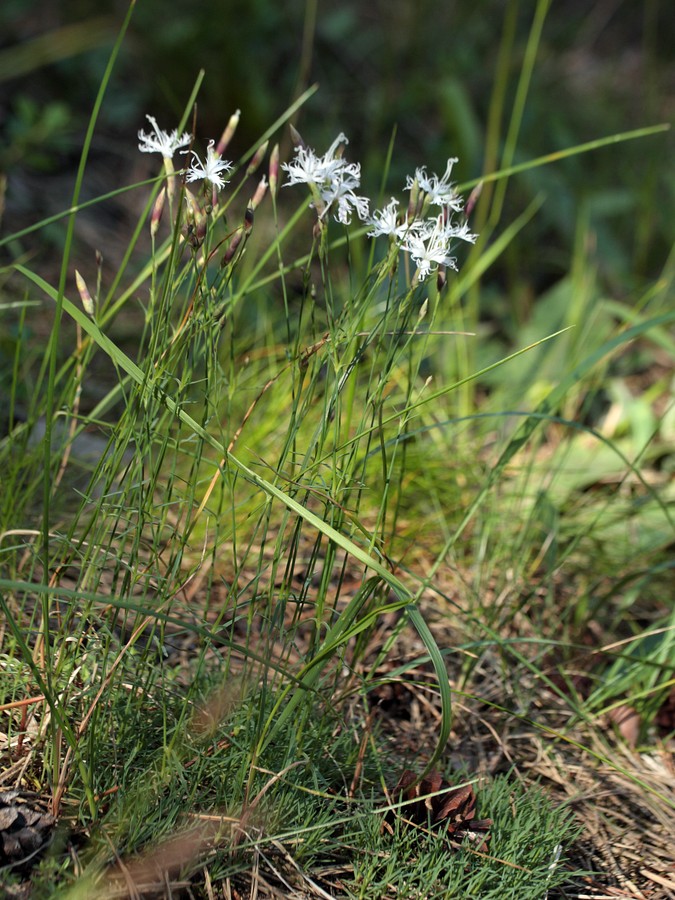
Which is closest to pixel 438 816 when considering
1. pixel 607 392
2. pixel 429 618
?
pixel 429 618

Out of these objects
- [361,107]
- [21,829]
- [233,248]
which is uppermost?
[361,107]

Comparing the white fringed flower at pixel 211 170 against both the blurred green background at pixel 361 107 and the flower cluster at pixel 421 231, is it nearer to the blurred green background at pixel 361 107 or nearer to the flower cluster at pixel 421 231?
the flower cluster at pixel 421 231

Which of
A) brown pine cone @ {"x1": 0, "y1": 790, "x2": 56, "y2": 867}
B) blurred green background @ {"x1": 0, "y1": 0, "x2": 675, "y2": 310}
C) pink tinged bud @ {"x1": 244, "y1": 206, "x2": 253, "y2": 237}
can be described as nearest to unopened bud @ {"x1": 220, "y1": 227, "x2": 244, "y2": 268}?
pink tinged bud @ {"x1": 244, "y1": 206, "x2": 253, "y2": 237}

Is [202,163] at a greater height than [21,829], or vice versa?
[202,163]

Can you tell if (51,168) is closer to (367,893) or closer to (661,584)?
Result: (661,584)

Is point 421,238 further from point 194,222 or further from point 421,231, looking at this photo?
point 194,222

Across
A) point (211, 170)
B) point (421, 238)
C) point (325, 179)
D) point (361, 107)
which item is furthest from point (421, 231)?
point (361, 107)

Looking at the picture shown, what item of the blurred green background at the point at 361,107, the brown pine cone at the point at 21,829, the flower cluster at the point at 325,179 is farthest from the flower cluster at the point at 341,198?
the blurred green background at the point at 361,107

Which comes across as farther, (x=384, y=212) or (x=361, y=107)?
(x=361, y=107)
